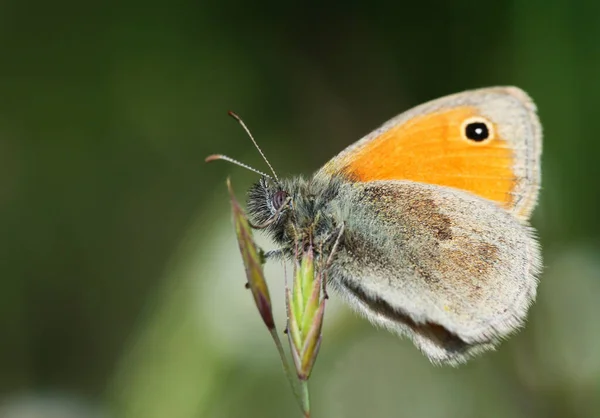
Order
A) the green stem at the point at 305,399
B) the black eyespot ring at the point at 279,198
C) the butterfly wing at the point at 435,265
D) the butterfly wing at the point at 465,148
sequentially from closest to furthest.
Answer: the green stem at the point at 305,399 → the butterfly wing at the point at 435,265 → the black eyespot ring at the point at 279,198 → the butterfly wing at the point at 465,148

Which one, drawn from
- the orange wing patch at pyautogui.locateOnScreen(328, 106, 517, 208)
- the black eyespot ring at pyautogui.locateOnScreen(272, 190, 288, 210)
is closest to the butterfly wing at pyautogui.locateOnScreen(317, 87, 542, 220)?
the orange wing patch at pyautogui.locateOnScreen(328, 106, 517, 208)

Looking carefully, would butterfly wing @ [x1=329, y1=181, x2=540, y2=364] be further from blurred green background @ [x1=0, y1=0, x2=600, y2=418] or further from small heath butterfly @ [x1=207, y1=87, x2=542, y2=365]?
blurred green background @ [x1=0, y1=0, x2=600, y2=418]

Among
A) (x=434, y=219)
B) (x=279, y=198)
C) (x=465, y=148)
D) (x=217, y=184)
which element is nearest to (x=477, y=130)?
(x=465, y=148)

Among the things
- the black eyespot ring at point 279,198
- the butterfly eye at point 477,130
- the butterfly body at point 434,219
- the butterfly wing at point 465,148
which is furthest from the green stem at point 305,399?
the butterfly eye at point 477,130

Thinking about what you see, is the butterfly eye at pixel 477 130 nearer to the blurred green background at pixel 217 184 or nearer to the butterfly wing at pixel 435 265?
the butterfly wing at pixel 435 265

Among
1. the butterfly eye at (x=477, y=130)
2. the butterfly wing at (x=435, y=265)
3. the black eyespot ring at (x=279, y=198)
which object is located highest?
the black eyespot ring at (x=279, y=198)

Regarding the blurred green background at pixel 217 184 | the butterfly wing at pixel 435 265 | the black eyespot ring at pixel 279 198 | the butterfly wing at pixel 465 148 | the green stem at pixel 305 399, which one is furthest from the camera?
the blurred green background at pixel 217 184

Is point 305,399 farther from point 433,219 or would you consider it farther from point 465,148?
point 465,148
